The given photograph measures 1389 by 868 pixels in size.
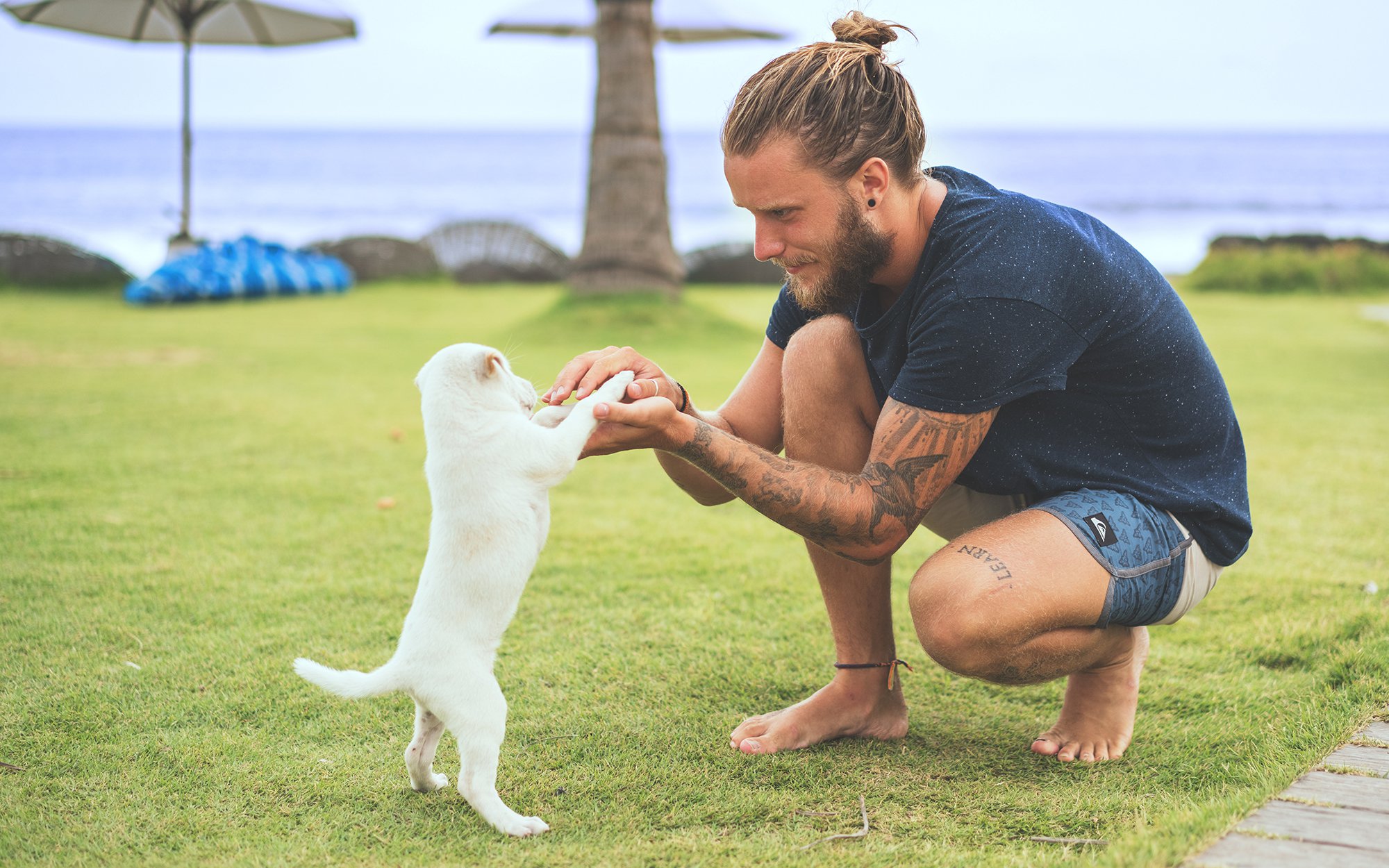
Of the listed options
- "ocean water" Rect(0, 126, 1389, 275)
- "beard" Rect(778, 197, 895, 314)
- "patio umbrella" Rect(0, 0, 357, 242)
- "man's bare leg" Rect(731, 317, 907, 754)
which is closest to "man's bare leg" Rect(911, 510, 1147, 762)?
"man's bare leg" Rect(731, 317, 907, 754)

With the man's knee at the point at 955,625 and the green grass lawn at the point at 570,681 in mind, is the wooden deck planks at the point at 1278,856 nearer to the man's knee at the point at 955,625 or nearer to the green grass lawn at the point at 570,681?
the green grass lawn at the point at 570,681

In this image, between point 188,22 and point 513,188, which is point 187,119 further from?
point 513,188

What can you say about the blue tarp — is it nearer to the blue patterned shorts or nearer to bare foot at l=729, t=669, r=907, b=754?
bare foot at l=729, t=669, r=907, b=754

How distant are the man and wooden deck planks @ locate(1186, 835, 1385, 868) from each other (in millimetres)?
479

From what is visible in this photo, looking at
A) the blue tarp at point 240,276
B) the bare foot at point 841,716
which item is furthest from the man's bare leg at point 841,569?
the blue tarp at point 240,276

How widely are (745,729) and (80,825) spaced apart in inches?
47.5

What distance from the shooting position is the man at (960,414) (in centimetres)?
193

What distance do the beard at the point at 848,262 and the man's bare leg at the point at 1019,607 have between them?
55cm

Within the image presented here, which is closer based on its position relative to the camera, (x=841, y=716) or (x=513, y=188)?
(x=841, y=716)

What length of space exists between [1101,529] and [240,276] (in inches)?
399

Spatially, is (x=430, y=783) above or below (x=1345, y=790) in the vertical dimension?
below

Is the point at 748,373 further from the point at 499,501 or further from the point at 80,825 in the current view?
the point at 80,825

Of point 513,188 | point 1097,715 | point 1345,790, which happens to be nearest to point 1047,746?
point 1097,715

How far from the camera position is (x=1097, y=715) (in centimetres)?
214
